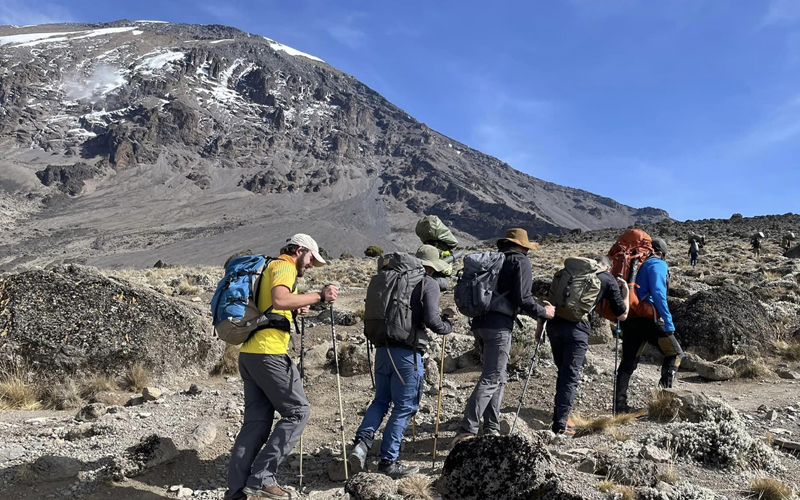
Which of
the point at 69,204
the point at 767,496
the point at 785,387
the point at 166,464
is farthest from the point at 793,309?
the point at 69,204

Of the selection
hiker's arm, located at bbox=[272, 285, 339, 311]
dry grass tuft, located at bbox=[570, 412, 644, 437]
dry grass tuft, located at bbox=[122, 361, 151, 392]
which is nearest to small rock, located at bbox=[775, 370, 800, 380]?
dry grass tuft, located at bbox=[570, 412, 644, 437]

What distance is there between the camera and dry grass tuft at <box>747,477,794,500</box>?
3.21 metres

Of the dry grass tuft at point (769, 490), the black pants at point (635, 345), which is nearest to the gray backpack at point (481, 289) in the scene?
the black pants at point (635, 345)

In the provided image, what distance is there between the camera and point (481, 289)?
411 centimetres

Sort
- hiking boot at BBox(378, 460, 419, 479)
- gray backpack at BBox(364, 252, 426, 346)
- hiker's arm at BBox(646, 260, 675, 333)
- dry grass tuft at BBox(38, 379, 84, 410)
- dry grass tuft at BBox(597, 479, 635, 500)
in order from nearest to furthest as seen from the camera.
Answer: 1. dry grass tuft at BBox(597, 479, 635, 500)
2. hiking boot at BBox(378, 460, 419, 479)
3. gray backpack at BBox(364, 252, 426, 346)
4. hiker's arm at BBox(646, 260, 675, 333)
5. dry grass tuft at BBox(38, 379, 84, 410)

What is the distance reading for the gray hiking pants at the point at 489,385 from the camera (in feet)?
13.5

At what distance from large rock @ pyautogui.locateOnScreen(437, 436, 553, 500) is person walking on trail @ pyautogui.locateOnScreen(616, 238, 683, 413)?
100 inches

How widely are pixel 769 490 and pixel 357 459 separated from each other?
272 cm

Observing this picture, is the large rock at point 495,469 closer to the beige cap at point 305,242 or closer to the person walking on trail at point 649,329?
the beige cap at point 305,242

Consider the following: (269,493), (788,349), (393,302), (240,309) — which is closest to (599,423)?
(393,302)

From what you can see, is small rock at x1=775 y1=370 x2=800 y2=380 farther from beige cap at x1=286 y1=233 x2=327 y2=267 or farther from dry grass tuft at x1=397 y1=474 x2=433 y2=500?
beige cap at x1=286 y1=233 x2=327 y2=267

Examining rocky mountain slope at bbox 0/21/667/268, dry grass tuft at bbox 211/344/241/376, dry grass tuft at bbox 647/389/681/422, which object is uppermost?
rocky mountain slope at bbox 0/21/667/268

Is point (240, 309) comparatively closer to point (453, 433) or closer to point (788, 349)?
point (453, 433)

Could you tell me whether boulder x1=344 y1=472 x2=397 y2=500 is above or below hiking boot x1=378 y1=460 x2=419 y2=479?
above
